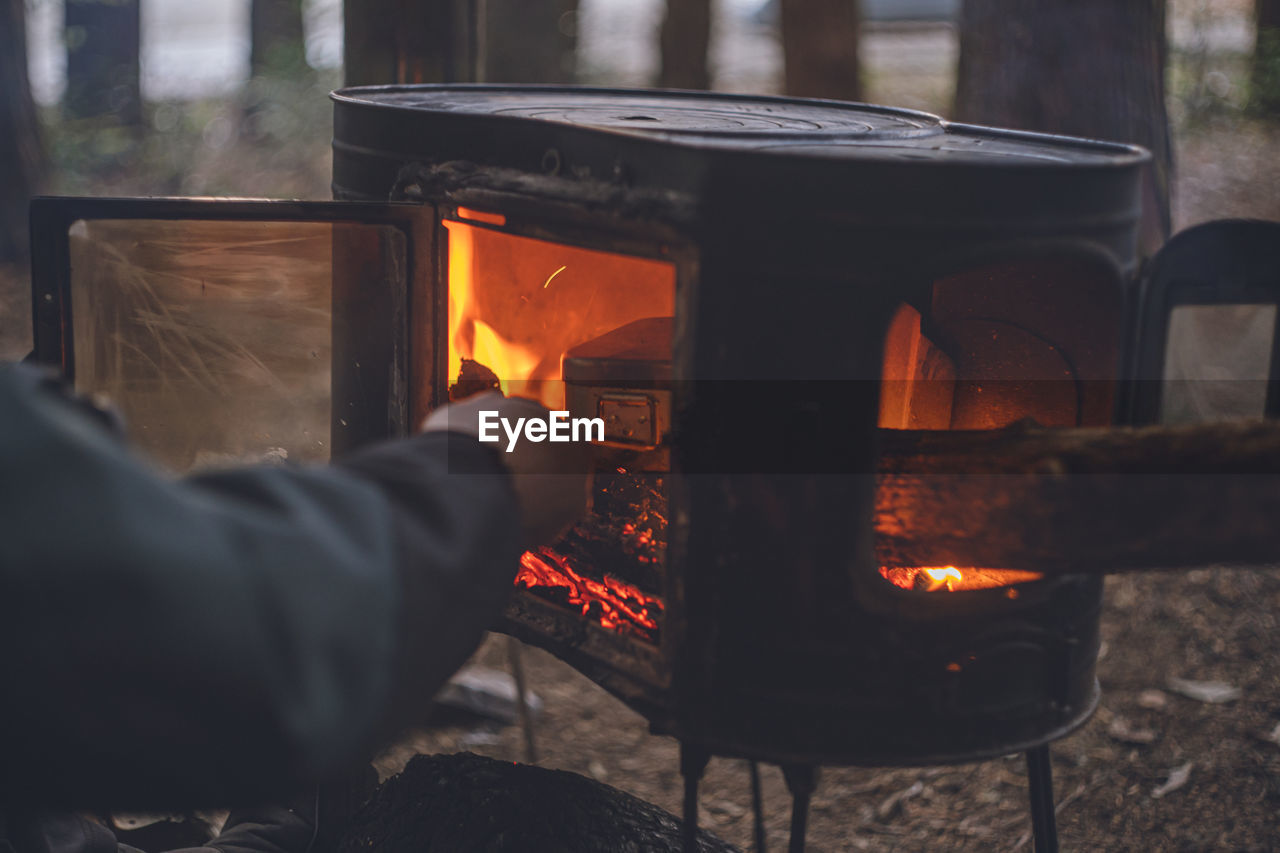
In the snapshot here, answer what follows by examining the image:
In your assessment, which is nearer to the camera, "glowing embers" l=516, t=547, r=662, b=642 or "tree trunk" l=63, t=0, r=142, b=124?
"glowing embers" l=516, t=547, r=662, b=642

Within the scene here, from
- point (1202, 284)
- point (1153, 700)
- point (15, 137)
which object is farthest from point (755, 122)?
point (15, 137)

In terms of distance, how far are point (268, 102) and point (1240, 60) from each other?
7.38 metres

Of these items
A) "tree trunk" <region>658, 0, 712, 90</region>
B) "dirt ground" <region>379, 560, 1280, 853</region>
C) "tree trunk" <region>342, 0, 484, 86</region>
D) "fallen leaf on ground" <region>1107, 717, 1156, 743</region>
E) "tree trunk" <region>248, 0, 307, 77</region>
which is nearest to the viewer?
"dirt ground" <region>379, 560, 1280, 853</region>

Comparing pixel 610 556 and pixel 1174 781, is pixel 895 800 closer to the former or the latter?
pixel 1174 781

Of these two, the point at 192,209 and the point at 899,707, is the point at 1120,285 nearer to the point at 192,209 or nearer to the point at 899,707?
the point at 899,707

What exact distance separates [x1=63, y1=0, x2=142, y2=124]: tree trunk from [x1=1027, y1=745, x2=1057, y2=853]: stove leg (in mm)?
9326

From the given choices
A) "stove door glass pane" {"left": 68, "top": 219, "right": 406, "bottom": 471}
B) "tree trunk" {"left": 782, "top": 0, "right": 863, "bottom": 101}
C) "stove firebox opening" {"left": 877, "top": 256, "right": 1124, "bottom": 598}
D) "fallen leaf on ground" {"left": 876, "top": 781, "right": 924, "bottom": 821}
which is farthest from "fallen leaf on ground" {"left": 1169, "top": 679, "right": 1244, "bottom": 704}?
"tree trunk" {"left": 782, "top": 0, "right": 863, "bottom": 101}

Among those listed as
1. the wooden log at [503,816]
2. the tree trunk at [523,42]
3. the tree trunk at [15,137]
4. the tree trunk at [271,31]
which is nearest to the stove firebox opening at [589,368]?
the wooden log at [503,816]

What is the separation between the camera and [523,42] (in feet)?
20.6

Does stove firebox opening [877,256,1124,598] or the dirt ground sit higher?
stove firebox opening [877,256,1124,598]

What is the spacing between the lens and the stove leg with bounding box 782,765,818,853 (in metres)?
1.52

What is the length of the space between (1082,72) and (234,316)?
8.61 feet

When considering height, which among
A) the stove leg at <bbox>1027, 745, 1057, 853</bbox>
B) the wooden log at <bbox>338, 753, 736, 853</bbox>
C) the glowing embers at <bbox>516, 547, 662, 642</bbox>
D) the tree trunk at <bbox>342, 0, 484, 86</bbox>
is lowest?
the wooden log at <bbox>338, 753, 736, 853</bbox>

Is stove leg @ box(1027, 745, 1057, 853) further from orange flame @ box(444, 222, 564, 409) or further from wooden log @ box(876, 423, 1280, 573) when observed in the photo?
orange flame @ box(444, 222, 564, 409)
